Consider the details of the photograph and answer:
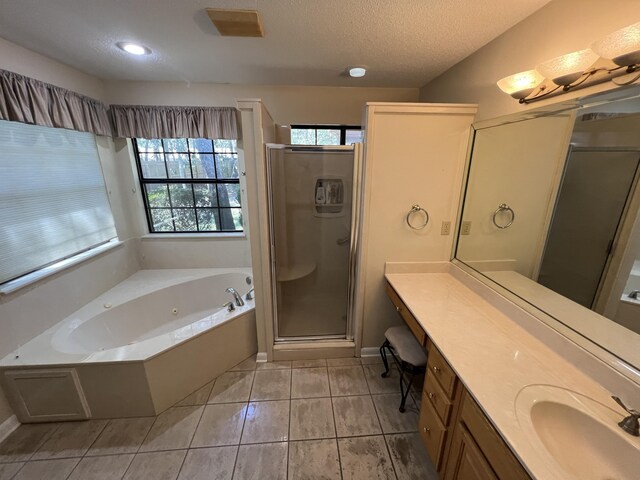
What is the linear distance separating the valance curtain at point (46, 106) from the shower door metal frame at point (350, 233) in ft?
5.29

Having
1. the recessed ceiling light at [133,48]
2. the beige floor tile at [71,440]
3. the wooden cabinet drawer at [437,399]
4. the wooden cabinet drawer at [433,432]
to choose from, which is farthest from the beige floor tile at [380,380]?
the recessed ceiling light at [133,48]

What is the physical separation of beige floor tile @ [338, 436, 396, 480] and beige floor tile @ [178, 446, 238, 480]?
64 centimetres

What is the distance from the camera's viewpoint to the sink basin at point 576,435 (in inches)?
28.3

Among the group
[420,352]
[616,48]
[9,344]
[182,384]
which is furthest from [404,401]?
[9,344]

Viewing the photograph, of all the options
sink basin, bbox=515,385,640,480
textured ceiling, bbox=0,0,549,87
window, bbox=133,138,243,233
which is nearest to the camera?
sink basin, bbox=515,385,640,480

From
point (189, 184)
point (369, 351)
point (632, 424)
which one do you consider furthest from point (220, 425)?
point (189, 184)

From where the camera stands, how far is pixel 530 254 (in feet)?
4.42

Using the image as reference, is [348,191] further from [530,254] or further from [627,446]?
[627,446]

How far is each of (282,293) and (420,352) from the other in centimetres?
126

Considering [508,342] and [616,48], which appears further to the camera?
[508,342]

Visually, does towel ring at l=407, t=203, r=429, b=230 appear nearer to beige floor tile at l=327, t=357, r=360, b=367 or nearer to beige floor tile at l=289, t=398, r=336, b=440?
beige floor tile at l=327, t=357, r=360, b=367

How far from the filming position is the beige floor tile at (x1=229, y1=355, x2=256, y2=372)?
2062 millimetres

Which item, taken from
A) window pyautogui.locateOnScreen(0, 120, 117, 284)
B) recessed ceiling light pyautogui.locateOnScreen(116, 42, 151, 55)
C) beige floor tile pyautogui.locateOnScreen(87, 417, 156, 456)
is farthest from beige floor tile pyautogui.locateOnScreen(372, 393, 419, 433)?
recessed ceiling light pyautogui.locateOnScreen(116, 42, 151, 55)

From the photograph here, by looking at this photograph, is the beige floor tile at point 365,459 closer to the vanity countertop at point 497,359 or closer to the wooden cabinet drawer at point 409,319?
the wooden cabinet drawer at point 409,319
